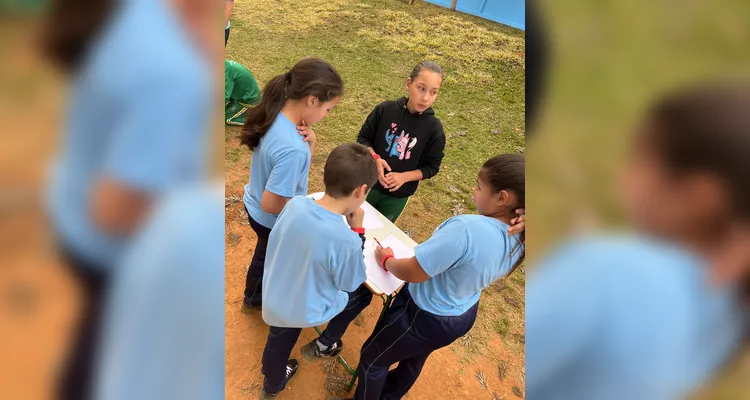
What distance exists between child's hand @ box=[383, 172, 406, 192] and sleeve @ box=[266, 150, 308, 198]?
107 centimetres

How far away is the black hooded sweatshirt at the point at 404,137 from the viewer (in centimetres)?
335

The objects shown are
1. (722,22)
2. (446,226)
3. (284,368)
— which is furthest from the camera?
(284,368)

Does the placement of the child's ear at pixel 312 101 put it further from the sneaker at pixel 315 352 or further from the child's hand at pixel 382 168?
the sneaker at pixel 315 352

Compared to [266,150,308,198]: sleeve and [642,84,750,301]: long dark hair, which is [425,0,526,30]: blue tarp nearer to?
[266,150,308,198]: sleeve

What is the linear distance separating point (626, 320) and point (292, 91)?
8.01 feet

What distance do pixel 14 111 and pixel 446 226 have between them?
1.83 m

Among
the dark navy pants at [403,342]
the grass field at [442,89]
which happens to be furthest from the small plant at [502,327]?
the dark navy pants at [403,342]

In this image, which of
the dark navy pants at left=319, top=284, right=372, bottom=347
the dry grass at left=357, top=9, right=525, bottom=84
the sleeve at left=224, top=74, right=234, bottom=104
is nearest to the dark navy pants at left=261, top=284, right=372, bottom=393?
the dark navy pants at left=319, top=284, right=372, bottom=347

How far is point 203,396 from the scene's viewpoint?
0.36m

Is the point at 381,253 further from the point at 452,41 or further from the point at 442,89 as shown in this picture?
the point at 452,41

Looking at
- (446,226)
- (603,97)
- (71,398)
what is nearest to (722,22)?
(603,97)

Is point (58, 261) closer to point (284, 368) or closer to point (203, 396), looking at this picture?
point (203, 396)

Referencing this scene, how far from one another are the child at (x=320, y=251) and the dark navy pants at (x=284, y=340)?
13 centimetres

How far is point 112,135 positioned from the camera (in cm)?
31
